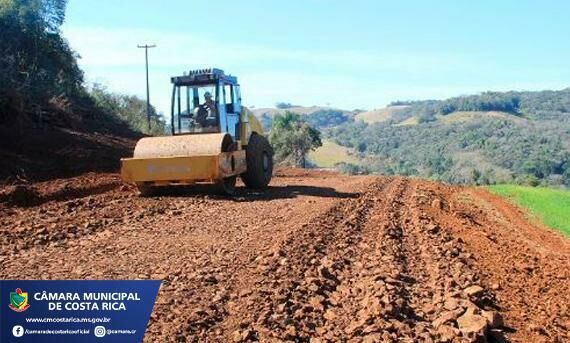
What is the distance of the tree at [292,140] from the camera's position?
5912 cm

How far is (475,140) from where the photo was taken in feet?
381

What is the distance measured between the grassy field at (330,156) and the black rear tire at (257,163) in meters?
90.4

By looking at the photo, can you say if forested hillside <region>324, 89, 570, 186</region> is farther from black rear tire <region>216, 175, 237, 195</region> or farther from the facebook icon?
the facebook icon

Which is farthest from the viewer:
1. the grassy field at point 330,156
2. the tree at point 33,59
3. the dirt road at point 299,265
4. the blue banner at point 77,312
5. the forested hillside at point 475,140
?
the grassy field at point 330,156

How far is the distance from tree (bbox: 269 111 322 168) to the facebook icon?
53469 millimetres

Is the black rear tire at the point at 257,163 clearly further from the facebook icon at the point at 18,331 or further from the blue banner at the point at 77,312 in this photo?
the facebook icon at the point at 18,331

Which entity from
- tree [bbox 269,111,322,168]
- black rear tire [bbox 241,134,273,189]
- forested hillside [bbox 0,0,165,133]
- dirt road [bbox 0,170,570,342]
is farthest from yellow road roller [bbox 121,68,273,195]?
tree [bbox 269,111,322,168]

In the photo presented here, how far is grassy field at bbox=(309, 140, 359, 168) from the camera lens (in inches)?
4296

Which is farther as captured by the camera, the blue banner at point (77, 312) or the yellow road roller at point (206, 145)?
the yellow road roller at point (206, 145)

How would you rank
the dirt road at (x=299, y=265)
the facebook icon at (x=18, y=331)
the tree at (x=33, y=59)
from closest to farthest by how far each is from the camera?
1. the facebook icon at (x=18, y=331)
2. the dirt road at (x=299, y=265)
3. the tree at (x=33, y=59)

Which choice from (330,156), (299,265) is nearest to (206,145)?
(299,265)

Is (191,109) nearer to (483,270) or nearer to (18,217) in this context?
(18,217)

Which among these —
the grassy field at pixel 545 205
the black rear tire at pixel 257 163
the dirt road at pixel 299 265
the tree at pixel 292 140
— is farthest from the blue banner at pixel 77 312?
the tree at pixel 292 140

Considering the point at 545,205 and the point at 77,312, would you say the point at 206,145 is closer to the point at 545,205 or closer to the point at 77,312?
the point at 77,312
